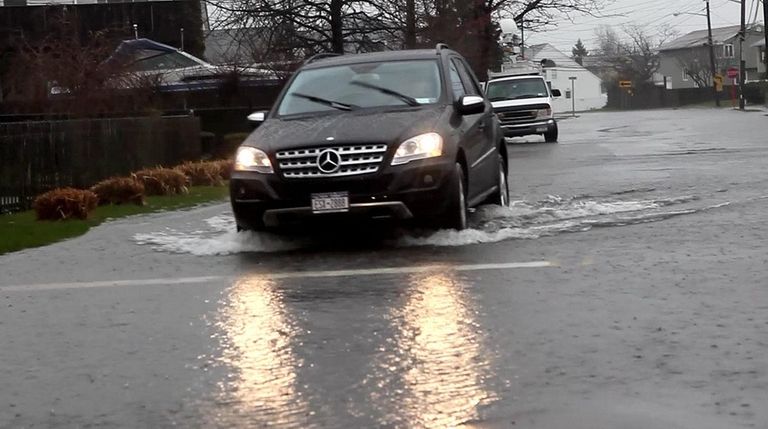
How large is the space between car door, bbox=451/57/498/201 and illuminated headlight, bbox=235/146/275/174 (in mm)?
1844

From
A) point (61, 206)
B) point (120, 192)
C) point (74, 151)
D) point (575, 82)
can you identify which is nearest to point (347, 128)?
point (61, 206)

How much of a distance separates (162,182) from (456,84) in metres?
6.62

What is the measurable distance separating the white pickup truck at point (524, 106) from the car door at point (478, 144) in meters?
20.2

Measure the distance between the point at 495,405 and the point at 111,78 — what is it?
75.7 feet

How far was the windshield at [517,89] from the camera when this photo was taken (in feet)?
118

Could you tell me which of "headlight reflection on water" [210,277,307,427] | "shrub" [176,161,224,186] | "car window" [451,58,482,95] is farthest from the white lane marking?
"shrub" [176,161,224,186]

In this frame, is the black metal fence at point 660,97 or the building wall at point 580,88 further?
the building wall at point 580,88

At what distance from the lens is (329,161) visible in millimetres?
10656

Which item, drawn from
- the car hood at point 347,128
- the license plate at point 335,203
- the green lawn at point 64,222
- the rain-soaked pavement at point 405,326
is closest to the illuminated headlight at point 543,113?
the green lawn at point 64,222

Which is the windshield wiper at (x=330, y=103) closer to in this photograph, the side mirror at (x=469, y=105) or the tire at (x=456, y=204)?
the side mirror at (x=469, y=105)

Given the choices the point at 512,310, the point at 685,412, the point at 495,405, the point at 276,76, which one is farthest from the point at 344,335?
the point at 276,76

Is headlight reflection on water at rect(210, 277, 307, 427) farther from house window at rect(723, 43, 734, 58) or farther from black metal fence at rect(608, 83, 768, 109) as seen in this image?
house window at rect(723, 43, 734, 58)

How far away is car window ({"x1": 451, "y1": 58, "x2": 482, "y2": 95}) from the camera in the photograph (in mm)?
13211

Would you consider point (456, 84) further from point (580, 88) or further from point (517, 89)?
point (580, 88)
